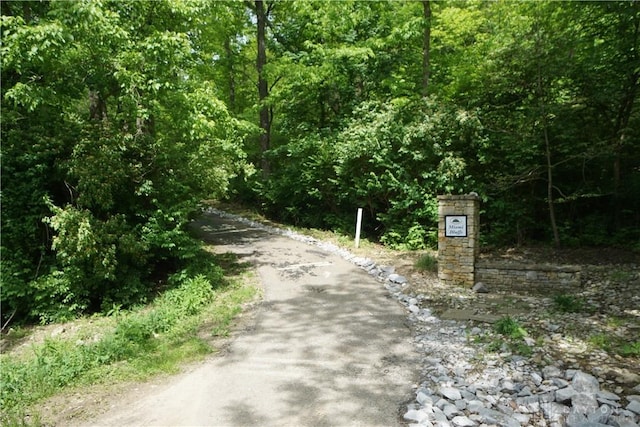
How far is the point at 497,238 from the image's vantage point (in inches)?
387

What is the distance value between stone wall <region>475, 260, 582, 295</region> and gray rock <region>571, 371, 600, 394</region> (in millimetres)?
3664

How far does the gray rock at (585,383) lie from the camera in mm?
3691

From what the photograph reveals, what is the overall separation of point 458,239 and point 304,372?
15.1ft

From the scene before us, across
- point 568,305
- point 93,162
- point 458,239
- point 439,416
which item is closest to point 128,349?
point 93,162

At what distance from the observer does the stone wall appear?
7.23 m

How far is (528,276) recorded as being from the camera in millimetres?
7516

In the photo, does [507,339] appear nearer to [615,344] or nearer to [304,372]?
[615,344]

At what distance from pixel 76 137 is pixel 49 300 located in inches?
131

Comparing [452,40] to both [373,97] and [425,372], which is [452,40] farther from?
[425,372]

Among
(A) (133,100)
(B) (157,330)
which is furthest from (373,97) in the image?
(B) (157,330)

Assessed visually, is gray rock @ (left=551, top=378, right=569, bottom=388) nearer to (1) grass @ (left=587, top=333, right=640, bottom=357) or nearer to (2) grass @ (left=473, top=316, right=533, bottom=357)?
(2) grass @ (left=473, top=316, right=533, bottom=357)

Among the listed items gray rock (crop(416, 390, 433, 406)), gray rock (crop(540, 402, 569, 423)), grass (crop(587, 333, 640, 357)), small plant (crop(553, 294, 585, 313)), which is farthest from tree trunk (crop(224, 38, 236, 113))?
gray rock (crop(540, 402, 569, 423))

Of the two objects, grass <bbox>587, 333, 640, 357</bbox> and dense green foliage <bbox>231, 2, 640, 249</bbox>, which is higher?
dense green foliage <bbox>231, 2, 640, 249</bbox>

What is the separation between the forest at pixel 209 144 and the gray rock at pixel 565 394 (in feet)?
19.7
